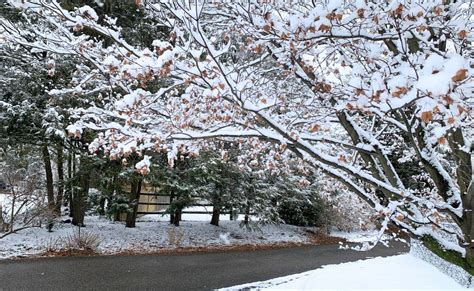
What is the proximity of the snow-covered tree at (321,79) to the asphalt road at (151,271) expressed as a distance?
3.48 m

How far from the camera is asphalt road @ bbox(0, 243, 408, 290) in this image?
604 cm

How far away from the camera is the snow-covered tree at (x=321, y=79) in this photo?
7.29 feet

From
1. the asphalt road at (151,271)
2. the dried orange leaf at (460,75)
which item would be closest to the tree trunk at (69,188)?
the asphalt road at (151,271)


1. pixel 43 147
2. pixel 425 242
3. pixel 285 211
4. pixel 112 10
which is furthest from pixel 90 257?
pixel 285 211

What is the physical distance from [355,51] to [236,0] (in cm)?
114

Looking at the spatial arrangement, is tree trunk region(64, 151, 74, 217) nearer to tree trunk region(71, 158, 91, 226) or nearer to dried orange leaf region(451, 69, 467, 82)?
tree trunk region(71, 158, 91, 226)

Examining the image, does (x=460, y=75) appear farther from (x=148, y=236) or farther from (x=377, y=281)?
(x=148, y=236)

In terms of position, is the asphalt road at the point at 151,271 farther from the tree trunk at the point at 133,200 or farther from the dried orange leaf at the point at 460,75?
the dried orange leaf at the point at 460,75

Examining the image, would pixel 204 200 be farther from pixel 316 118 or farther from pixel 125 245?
pixel 316 118

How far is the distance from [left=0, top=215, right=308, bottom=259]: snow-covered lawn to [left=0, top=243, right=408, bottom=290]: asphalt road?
91cm

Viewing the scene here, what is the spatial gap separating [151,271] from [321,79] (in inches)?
227

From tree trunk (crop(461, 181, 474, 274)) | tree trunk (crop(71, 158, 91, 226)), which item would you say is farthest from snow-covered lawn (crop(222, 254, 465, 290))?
tree trunk (crop(71, 158, 91, 226))

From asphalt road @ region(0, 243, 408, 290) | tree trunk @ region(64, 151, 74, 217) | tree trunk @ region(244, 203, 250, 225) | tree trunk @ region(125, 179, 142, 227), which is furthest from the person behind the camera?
tree trunk @ region(244, 203, 250, 225)

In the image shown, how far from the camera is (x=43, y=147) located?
961 centimetres
